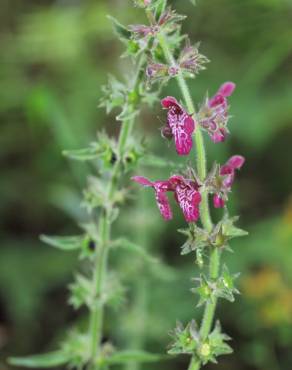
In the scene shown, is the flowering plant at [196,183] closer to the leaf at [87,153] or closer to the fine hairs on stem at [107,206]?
the fine hairs on stem at [107,206]

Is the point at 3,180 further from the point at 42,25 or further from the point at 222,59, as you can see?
the point at 222,59

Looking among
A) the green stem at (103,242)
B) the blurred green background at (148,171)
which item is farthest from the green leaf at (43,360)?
the blurred green background at (148,171)

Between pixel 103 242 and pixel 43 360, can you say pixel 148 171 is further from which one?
pixel 43 360

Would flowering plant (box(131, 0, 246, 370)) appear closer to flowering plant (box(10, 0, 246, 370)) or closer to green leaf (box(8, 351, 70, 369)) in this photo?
flowering plant (box(10, 0, 246, 370))

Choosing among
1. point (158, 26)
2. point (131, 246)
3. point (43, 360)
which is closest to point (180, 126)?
point (158, 26)

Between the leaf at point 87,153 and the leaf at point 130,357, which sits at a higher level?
the leaf at point 87,153

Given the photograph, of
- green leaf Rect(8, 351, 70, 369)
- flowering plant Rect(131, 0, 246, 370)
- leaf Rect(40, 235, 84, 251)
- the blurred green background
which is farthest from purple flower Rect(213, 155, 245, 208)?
the blurred green background
